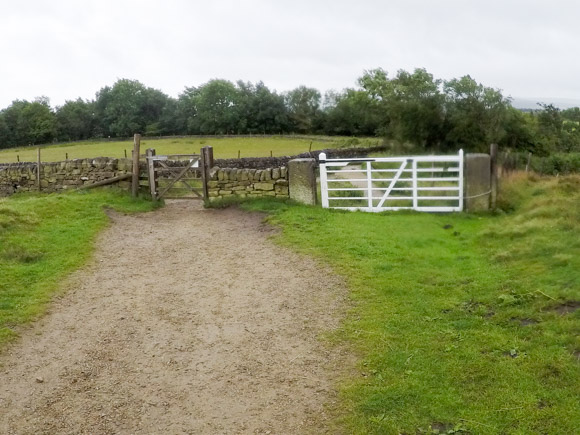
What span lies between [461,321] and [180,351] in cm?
309

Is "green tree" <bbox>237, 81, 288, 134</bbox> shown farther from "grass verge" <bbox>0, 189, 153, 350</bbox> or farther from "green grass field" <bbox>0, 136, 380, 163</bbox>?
"grass verge" <bbox>0, 189, 153, 350</bbox>

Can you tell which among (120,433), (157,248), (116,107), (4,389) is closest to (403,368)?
(120,433)

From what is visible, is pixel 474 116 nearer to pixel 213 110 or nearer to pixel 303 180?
pixel 303 180

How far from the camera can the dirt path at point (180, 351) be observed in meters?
4.60

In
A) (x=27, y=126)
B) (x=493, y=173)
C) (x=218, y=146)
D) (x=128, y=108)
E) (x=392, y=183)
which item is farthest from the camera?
(x=128, y=108)

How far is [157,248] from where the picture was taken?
10195 mm

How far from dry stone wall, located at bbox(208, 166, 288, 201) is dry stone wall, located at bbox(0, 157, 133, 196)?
2.63 metres

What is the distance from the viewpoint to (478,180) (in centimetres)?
Result: 1190

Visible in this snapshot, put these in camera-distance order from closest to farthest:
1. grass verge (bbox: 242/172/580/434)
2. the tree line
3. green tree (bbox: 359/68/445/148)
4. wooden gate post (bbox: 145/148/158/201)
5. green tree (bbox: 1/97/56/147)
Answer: grass verge (bbox: 242/172/580/434) → wooden gate post (bbox: 145/148/158/201) → green tree (bbox: 359/68/445/148) → the tree line → green tree (bbox: 1/97/56/147)

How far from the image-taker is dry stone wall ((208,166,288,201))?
13477 millimetres

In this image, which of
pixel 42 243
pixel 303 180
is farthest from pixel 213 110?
pixel 42 243

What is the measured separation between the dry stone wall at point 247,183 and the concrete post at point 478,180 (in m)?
4.28

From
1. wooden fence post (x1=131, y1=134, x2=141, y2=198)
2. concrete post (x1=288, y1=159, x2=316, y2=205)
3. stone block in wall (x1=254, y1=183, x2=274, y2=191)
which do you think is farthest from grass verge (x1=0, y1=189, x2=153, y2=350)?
concrete post (x1=288, y1=159, x2=316, y2=205)

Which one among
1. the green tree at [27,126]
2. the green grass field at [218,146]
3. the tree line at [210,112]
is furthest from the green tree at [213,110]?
the green tree at [27,126]
